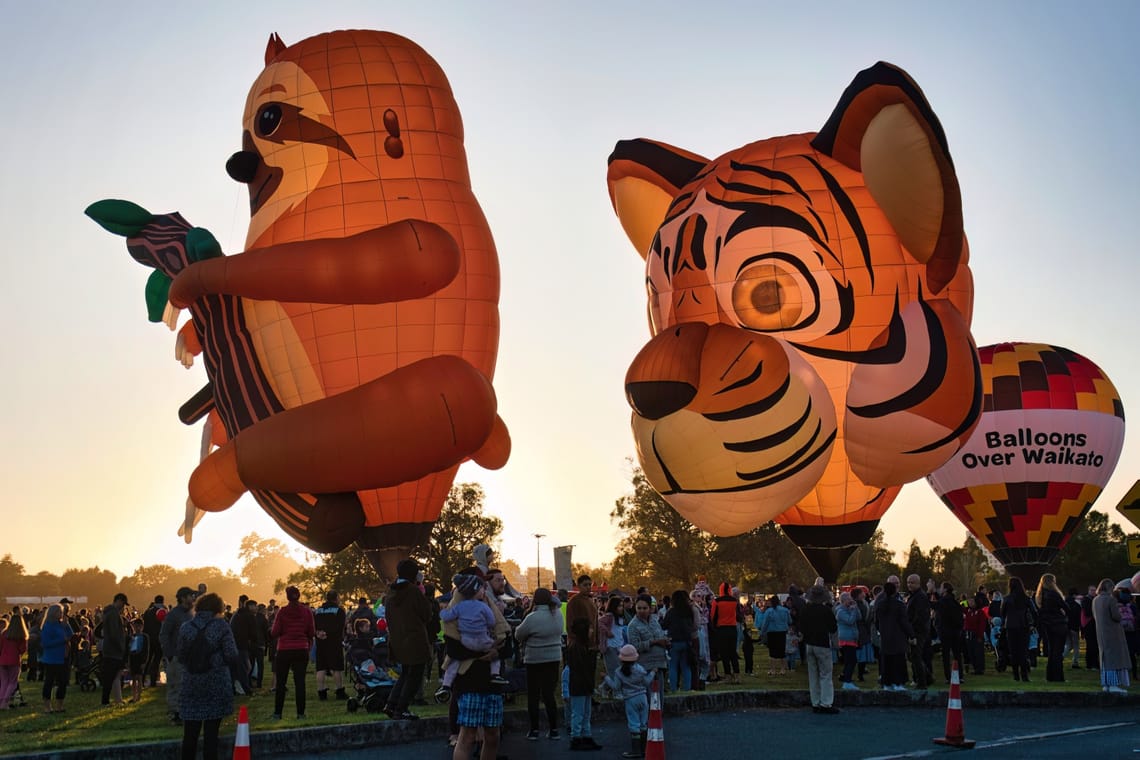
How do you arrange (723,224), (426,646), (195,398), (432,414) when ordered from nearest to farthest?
(426,646), (432,414), (723,224), (195,398)

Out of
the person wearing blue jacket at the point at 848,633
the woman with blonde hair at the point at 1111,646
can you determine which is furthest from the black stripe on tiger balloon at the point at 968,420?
the person wearing blue jacket at the point at 848,633

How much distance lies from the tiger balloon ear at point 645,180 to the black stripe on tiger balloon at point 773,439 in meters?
4.43

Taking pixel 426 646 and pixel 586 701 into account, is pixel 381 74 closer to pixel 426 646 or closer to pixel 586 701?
pixel 426 646

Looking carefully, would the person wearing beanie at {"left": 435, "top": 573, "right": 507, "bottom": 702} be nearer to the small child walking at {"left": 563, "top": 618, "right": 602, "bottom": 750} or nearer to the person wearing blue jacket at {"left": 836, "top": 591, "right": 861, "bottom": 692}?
the small child walking at {"left": 563, "top": 618, "right": 602, "bottom": 750}

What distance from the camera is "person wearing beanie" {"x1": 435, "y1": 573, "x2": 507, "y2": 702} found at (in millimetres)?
8281

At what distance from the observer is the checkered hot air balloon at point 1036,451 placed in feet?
80.6

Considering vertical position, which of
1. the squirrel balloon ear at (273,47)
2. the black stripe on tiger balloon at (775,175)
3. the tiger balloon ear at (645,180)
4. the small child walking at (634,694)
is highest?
the squirrel balloon ear at (273,47)

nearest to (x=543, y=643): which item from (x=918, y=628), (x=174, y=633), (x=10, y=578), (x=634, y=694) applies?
(x=634, y=694)

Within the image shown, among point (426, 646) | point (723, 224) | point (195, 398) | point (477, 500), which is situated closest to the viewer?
point (426, 646)

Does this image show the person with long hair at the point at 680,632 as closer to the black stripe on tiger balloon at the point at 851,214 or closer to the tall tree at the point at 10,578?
the black stripe on tiger balloon at the point at 851,214

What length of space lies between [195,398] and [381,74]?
5514 millimetres

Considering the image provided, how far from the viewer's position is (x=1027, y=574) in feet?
84.3

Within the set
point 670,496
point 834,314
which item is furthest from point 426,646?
point 834,314

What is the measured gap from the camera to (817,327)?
14500 mm
